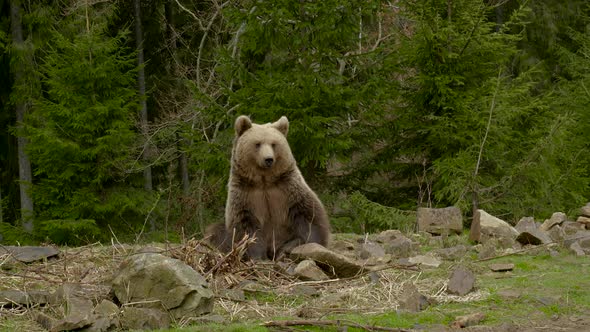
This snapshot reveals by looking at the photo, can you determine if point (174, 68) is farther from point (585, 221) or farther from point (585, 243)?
point (585, 243)

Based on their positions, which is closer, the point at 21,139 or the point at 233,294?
the point at 233,294

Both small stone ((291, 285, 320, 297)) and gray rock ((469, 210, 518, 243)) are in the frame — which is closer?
small stone ((291, 285, 320, 297))

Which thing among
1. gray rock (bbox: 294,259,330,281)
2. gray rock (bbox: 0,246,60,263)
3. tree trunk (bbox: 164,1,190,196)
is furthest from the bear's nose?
tree trunk (bbox: 164,1,190,196)

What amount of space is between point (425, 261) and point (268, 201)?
1.71 metres

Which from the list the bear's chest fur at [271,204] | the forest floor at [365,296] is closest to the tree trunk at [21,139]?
the bear's chest fur at [271,204]

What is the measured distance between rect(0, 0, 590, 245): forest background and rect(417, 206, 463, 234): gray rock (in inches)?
82.0

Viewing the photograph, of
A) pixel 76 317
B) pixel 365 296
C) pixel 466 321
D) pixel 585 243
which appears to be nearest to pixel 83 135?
pixel 585 243

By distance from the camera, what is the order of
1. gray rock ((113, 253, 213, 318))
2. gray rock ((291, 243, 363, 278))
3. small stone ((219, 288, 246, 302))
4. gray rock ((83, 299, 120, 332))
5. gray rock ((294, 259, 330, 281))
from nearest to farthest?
gray rock ((83, 299, 120, 332))
gray rock ((113, 253, 213, 318))
small stone ((219, 288, 246, 302))
gray rock ((294, 259, 330, 281))
gray rock ((291, 243, 363, 278))

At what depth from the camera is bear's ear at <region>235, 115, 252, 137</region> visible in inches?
316

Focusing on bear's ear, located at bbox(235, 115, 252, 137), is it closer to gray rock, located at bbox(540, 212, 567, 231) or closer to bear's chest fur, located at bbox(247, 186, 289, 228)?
bear's chest fur, located at bbox(247, 186, 289, 228)

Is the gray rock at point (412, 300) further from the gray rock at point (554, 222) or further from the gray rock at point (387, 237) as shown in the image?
the gray rock at point (554, 222)

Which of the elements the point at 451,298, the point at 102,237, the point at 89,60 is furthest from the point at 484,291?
the point at 89,60

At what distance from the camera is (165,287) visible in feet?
17.1

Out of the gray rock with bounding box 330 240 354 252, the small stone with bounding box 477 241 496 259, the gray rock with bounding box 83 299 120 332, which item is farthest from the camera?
the gray rock with bounding box 330 240 354 252
